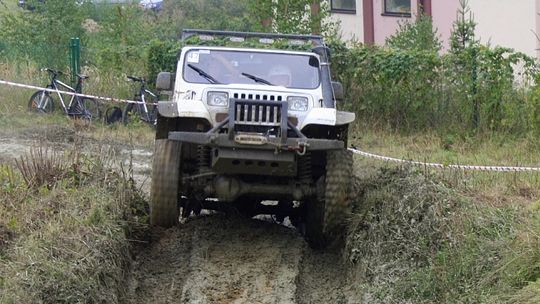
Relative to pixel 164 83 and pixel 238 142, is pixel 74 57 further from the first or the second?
pixel 238 142

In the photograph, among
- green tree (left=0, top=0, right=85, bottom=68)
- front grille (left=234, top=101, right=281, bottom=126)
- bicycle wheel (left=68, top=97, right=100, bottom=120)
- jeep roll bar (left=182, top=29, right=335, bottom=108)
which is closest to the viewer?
front grille (left=234, top=101, right=281, bottom=126)

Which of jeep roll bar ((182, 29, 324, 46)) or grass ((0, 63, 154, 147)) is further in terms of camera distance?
grass ((0, 63, 154, 147))

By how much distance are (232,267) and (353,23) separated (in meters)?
18.3

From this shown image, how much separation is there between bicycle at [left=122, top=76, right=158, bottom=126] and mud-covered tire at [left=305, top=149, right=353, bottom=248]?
792 centimetres

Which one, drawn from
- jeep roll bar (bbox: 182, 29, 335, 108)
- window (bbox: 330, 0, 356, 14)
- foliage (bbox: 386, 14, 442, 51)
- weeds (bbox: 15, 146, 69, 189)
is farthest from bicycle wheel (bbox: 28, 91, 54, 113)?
window (bbox: 330, 0, 356, 14)

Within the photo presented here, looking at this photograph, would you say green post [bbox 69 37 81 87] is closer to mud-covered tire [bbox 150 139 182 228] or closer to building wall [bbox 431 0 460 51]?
building wall [bbox 431 0 460 51]

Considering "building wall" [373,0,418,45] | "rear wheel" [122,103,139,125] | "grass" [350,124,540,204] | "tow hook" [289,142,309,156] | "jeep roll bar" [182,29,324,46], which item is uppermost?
"building wall" [373,0,418,45]

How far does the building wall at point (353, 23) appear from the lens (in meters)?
25.8

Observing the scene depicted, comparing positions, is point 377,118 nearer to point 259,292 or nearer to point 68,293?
point 259,292

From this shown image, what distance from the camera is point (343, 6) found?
26750 millimetres

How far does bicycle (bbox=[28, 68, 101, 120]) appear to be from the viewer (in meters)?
16.6

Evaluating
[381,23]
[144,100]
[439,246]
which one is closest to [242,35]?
[439,246]

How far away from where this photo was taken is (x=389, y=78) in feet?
50.1

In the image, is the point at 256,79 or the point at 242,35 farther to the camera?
the point at 242,35
